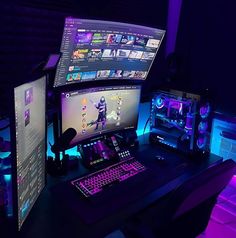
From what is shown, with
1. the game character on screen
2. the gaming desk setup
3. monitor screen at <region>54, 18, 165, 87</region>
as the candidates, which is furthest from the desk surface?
monitor screen at <region>54, 18, 165, 87</region>

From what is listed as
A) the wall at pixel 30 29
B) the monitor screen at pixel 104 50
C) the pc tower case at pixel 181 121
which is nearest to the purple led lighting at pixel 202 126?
the pc tower case at pixel 181 121

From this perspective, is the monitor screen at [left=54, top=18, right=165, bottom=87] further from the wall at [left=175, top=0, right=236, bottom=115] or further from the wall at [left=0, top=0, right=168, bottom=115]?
the wall at [left=175, top=0, right=236, bottom=115]

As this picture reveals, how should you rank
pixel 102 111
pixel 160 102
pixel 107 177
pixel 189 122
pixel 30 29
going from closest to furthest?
pixel 107 177, pixel 30 29, pixel 102 111, pixel 189 122, pixel 160 102

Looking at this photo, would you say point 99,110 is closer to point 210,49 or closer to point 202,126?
point 202,126

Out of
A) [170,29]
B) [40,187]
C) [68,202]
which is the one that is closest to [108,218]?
[68,202]

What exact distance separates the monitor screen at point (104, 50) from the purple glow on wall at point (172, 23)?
2.14 ft

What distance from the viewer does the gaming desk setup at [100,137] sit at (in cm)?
117

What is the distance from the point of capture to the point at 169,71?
7.81 ft

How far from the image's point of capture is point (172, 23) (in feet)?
8.30

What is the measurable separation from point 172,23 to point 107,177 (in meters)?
1.59

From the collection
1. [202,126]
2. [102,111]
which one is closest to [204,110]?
[202,126]

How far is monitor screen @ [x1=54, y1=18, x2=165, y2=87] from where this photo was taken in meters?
1.52

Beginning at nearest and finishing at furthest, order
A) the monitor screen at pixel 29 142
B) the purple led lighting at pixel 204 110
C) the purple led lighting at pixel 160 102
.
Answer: the monitor screen at pixel 29 142
the purple led lighting at pixel 204 110
the purple led lighting at pixel 160 102

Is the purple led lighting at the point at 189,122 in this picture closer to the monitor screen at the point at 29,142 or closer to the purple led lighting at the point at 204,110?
the purple led lighting at the point at 204,110
